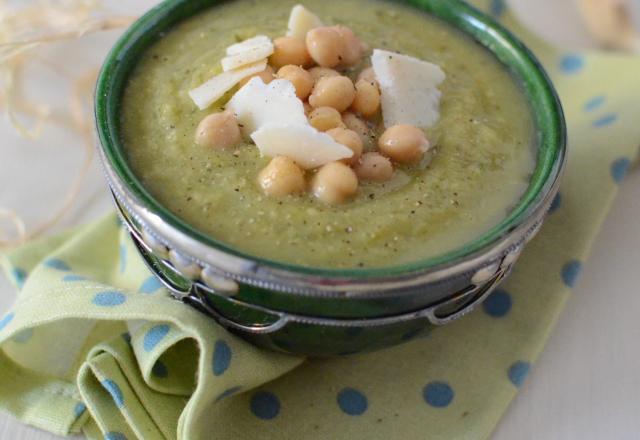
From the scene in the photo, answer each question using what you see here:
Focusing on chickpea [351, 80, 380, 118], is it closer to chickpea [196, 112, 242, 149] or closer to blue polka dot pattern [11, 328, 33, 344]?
chickpea [196, 112, 242, 149]

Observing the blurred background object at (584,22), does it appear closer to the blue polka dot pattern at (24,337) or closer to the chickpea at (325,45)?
the chickpea at (325,45)

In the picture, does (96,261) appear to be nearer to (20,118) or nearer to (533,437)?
(20,118)

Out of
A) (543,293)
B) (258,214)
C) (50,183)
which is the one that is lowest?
(50,183)

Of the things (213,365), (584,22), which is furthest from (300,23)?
(584,22)

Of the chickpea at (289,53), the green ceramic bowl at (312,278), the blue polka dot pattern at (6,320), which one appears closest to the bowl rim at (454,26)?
the green ceramic bowl at (312,278)

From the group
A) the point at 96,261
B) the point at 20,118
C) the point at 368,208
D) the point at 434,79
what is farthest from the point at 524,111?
the point at 20,118

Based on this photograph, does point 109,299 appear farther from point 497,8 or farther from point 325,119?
point 497,8

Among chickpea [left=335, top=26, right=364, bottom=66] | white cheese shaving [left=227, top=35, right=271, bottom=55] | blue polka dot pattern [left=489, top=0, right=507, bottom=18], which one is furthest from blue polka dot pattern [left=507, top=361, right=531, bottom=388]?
blue polka dot pattern [left=489, top=0, right=507, bottom=18]
